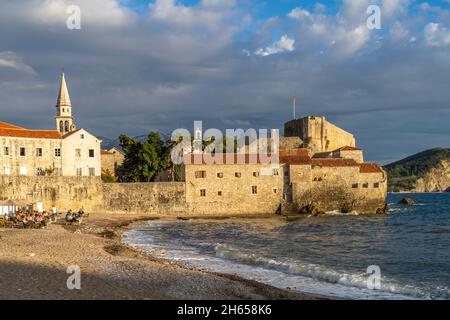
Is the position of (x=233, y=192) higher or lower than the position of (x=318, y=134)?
lower

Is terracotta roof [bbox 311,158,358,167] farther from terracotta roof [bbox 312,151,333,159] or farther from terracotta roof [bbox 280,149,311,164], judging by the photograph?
terracotta roof [bbox 312,151,333,159]

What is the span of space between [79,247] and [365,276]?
49.1ft

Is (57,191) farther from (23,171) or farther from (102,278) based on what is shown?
(102,278)

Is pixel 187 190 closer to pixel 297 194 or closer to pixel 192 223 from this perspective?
pixel 192 223

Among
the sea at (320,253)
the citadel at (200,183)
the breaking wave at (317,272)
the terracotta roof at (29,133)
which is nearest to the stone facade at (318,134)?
the citadel at (200,183)

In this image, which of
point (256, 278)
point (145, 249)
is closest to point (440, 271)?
point (256, 278)

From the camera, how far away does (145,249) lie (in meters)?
32.0

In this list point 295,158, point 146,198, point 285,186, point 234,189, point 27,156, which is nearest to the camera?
point 27,156

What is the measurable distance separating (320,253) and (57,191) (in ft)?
111

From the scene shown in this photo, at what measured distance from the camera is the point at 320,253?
31562 millimetres

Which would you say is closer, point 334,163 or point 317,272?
point 317,272

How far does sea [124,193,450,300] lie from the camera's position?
70.8ft

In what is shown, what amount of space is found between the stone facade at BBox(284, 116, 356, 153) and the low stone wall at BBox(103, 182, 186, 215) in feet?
107

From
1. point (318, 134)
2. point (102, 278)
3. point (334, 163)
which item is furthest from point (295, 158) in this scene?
point (102, 278)
